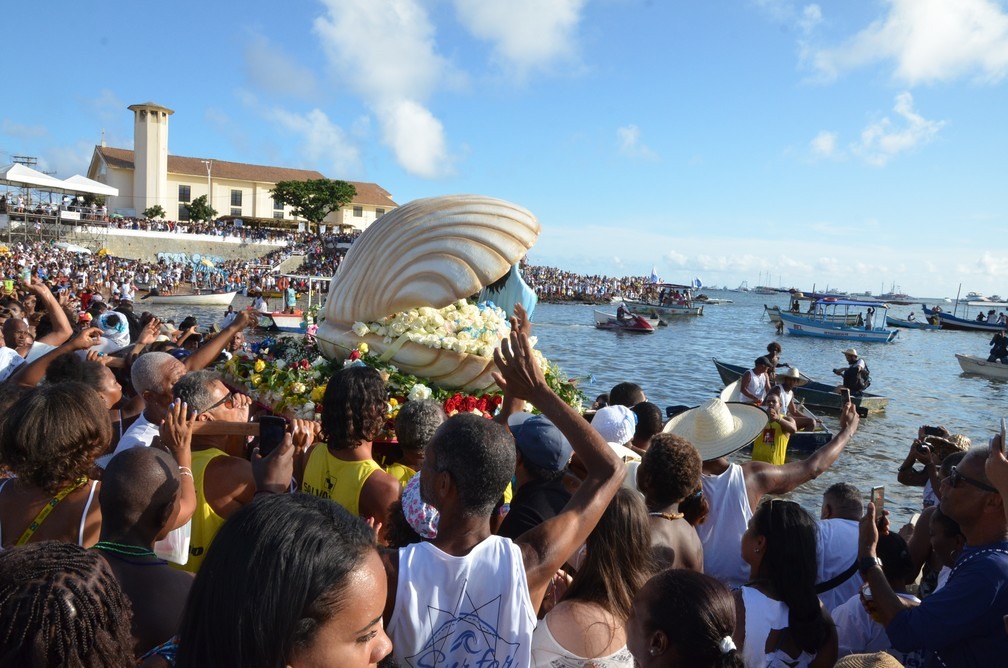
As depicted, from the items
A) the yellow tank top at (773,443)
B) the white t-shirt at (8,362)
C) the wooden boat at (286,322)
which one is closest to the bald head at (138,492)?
the white t-shirt at (8,362)

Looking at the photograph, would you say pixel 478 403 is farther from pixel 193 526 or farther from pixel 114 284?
pixel 114 284

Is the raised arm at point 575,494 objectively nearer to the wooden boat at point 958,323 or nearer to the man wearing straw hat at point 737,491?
the man wearing straw hat at point 737,491

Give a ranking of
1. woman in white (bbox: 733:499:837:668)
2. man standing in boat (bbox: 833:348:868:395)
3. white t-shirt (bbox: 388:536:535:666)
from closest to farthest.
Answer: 1. white t-shirt (bbox: 388:536:535:666)
2. woman in white (bbox: 733:499:837:668)
3. man standing in boat (bbox: 833:348:868:395)

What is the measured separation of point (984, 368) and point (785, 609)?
113ft

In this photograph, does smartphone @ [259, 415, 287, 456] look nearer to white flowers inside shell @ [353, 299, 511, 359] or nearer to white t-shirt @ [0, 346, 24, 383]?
white flowers inside shell @ [353, 299, 511, 359]

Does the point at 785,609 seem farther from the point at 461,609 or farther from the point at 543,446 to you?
the point at 461,609

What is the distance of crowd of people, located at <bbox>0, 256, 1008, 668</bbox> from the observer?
163cm

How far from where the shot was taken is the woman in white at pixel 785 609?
3123 millimetres

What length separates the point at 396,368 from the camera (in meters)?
6.23

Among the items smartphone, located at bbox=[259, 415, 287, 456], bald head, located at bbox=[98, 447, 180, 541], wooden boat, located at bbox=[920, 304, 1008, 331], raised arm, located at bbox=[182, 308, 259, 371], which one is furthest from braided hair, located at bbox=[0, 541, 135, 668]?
wooden boat, located at bbox=[920, 304, 1008, 331]

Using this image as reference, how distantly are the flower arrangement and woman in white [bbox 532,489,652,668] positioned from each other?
2.89 metres

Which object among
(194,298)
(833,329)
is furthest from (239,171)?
(833,329)

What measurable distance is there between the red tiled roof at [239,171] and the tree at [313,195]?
10291 millimetres

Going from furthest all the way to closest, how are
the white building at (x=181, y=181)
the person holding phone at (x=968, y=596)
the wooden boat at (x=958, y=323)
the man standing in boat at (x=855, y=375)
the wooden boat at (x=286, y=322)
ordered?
the white building at (x=181, y=181)
the wooden boat at (x=958, y=323)
the wooden boat at (x=286, y=322)
the man standing in boat at (x=855, y=375)
the person holding phone at (x=968, y=596)
